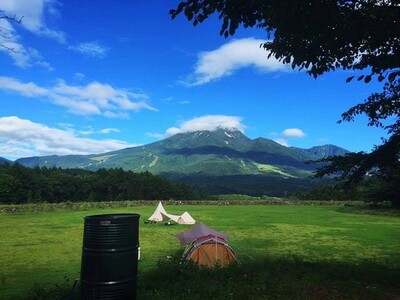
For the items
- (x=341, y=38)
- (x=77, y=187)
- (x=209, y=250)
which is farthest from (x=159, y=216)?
(x=77, y=187)

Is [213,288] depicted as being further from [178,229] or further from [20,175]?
[20,175]

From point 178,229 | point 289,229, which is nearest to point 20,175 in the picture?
point 178,229

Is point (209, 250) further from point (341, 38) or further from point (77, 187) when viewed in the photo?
point (77, 187)

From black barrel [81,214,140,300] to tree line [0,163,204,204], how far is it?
89555 mm

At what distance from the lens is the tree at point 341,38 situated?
7.00m

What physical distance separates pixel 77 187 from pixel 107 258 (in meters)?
104

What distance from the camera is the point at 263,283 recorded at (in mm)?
10172

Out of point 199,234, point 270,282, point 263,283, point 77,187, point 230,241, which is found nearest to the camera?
point 263,283

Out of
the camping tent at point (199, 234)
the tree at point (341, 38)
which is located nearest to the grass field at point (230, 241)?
the camping tent at point (199, 234)

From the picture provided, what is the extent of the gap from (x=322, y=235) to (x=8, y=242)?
2638 centimetres

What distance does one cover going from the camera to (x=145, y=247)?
26875mm

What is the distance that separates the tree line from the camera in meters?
89.6

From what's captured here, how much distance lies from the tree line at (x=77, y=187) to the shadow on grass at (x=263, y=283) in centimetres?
8524

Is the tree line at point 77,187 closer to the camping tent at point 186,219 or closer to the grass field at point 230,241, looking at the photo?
the grass field at point 230,241
